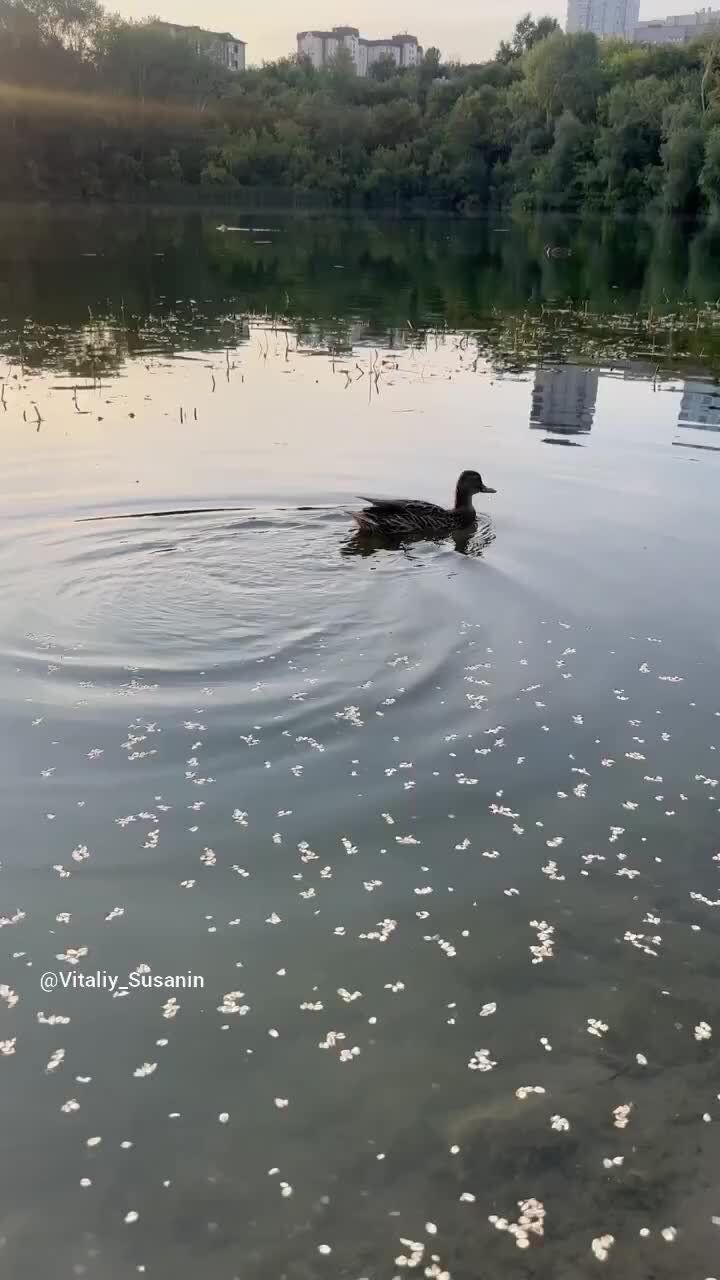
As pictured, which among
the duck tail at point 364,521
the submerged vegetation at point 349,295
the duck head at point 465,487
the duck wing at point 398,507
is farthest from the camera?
the submerged vegetation at point 349,295

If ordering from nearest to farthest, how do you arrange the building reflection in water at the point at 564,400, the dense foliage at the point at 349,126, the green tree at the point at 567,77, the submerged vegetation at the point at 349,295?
the building reflection in water at the point at 564,400 → the submerged vegetation at the point at 349,295 → the dense foliage at the point at 349,126 → the green tree at the point at 567,77

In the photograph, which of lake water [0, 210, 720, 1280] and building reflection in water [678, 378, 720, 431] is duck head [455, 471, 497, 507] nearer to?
lake water [0, 210, 720, 1280]

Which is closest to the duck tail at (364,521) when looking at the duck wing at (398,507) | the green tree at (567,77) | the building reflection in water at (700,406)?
the duck wing at (398,507)

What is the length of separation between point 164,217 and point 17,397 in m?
75.8

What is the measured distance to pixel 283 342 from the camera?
26.3m

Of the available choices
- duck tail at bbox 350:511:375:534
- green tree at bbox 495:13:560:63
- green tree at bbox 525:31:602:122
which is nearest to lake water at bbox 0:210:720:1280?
duck tail at bbox 350:511:375:534

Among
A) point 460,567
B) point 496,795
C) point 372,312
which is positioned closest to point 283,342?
point 372,312

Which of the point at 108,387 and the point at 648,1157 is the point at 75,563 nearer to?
the point at 648,1157

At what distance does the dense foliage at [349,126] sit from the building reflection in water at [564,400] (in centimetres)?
6892

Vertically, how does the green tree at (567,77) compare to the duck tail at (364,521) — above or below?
above

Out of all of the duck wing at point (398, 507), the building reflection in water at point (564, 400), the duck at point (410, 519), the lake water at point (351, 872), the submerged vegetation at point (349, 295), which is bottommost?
the lake water at point (351, 872)

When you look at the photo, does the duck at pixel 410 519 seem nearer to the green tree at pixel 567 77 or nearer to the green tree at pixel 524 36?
the green tree at pixel 567 77

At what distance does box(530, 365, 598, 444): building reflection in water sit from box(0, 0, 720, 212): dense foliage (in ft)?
226

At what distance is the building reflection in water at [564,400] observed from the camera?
18.5 meters
